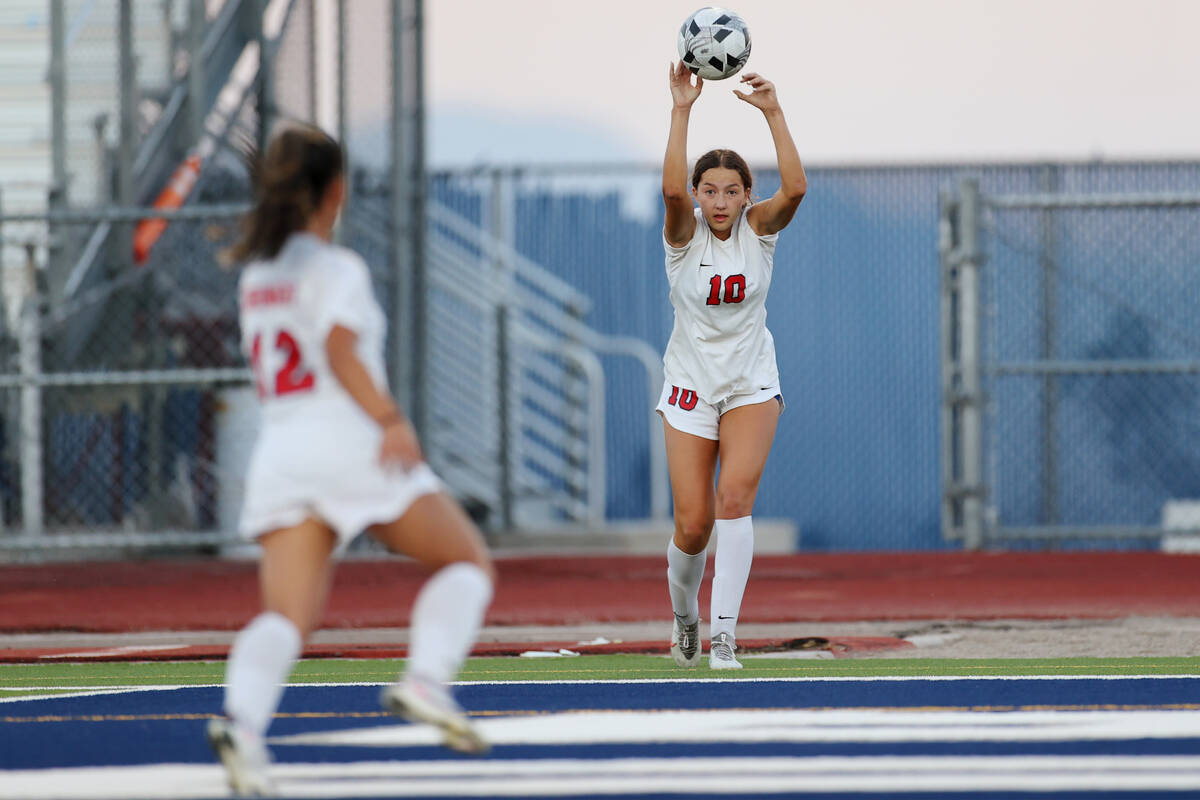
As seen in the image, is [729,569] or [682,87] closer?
[729,569]

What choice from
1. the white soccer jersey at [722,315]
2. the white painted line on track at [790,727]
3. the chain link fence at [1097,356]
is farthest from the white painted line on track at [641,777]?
the chain link fence at [1097,356]

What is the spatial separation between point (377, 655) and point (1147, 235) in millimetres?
11145

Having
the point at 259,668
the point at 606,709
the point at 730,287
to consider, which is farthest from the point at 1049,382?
the point at 259,668

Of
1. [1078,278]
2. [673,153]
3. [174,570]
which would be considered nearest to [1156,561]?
[1078,278]

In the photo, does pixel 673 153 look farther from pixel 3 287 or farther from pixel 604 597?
pixel 3 287

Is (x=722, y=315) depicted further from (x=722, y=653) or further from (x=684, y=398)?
(x=722, y=653)

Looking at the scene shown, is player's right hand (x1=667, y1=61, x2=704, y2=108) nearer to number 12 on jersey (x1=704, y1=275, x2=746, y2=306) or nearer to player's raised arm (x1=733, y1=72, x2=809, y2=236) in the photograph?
player's raised arm (x1=733, y1=72, x2=809, y2=236)

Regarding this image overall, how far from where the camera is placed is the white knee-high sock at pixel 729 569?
7.34 m

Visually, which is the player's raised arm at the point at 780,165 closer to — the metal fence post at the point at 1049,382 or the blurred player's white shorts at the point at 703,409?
the blurred player's white shorts at the point at 703,409

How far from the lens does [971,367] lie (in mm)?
14633

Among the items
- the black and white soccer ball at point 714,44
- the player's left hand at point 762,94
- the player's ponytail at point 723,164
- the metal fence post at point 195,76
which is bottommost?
the player's ponytail at point 723,164

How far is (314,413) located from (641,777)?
1130 mm

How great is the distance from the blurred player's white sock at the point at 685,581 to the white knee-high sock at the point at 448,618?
121 inches

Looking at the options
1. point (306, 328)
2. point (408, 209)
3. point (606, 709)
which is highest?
point (408, 209)
